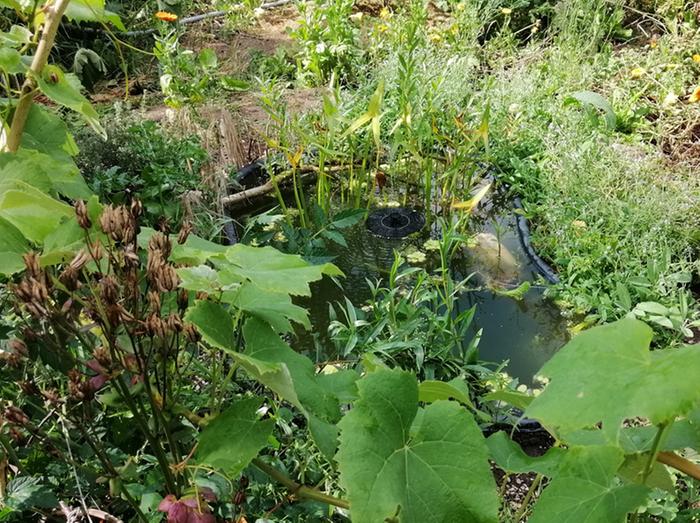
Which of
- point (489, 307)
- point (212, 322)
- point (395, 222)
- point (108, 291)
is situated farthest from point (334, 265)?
point (395, 222)

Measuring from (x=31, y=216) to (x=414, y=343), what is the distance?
1564 millimetres

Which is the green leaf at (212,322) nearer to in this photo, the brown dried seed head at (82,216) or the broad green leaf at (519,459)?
the brown dried seed head at (82,216)

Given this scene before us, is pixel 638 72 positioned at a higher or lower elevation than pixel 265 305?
lower

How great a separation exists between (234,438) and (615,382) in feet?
1.40

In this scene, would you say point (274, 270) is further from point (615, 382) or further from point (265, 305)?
point (615, 382)

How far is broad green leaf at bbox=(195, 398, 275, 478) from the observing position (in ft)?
2.46

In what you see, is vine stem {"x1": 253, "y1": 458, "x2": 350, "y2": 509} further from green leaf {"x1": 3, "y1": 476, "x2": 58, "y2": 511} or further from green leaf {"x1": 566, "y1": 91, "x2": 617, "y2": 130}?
green leaf {"x1": 566, "y1": 91, "x2": 617, "y2": 130}

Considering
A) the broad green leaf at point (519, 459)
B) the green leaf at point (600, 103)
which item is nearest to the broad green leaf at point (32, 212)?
the broad green leaf at point (519, 459)

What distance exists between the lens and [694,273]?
9.69 feet

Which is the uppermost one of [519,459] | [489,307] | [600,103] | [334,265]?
[334,265]

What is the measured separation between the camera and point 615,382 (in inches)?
23.1

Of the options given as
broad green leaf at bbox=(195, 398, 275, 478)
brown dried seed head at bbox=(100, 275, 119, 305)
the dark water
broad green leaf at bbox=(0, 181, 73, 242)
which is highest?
broad green leaf at bbox=(0, 181, 73, 242)

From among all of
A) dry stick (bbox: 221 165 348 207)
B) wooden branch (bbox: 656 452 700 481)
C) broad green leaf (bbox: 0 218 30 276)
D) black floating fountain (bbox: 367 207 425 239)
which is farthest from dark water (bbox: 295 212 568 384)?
wooden branch (bbox: 656 452 700 481)

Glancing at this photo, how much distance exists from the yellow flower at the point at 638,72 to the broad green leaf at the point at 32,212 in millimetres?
4330
